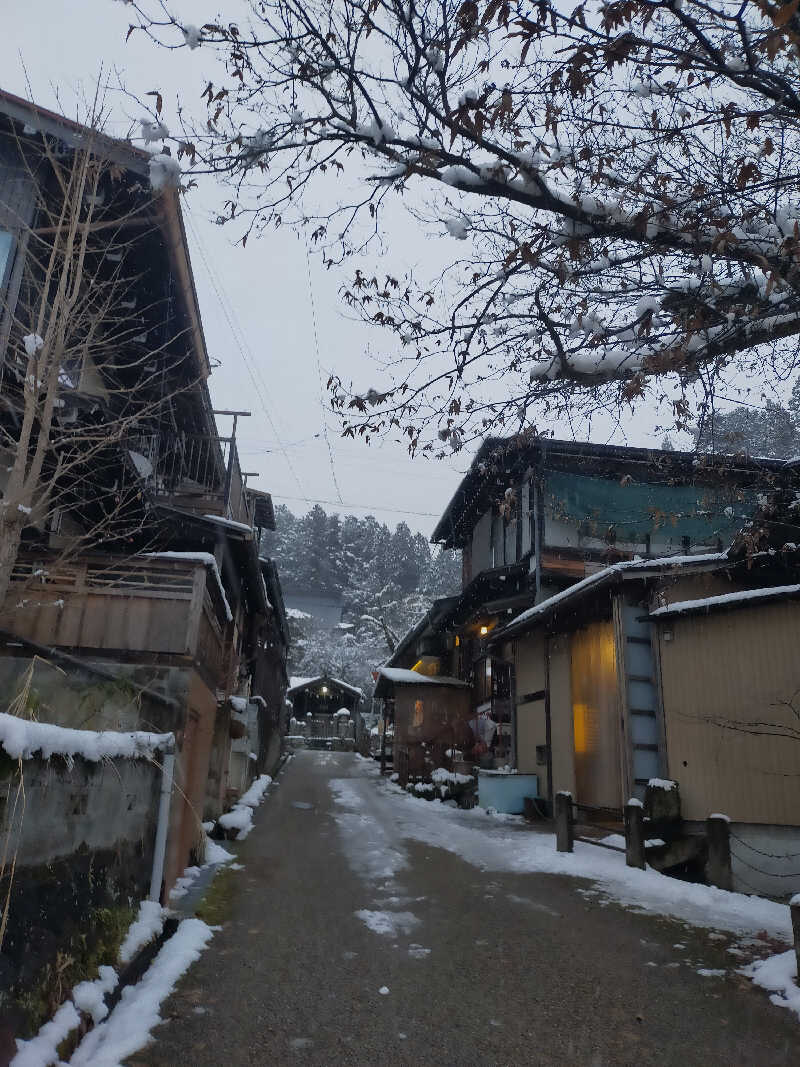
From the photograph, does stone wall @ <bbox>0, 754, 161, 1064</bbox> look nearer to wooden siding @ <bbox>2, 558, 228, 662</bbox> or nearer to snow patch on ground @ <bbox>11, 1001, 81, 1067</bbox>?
snow patch on ground @ <bbox>11, 1001, 81, 1067</bbox>

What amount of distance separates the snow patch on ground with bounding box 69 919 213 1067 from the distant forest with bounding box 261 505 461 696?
5887 cm

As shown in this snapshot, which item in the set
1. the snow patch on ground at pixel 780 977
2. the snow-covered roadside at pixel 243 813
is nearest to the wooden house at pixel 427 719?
the snow-covered roadside at pixel 243 813

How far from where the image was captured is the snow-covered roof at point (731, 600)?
29.7ft

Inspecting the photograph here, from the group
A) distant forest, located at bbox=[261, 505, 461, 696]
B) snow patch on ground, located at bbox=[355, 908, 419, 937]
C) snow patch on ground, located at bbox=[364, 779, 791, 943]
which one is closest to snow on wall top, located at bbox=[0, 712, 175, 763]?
snow patch on ground, located at bbox=[355, 908, 419, 937]

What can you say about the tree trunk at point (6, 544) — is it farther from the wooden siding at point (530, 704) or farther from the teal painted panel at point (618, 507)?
the teal painted panel at point (618, 507)

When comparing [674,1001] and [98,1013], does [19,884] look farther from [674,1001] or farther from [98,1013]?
[674,1001]

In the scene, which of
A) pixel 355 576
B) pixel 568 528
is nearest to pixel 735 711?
pixel 568 528

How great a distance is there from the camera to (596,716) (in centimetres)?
A: 1530

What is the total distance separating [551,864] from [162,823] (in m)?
6.39

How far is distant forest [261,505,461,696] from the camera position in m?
69.2

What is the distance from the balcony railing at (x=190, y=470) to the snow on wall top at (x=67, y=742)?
28.0ft

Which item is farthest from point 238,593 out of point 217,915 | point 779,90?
point 779,90

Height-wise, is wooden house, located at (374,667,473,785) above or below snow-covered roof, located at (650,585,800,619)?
below

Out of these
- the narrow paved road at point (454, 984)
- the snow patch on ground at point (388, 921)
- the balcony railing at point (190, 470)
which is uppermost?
the balcony railing at point (190, 470)
